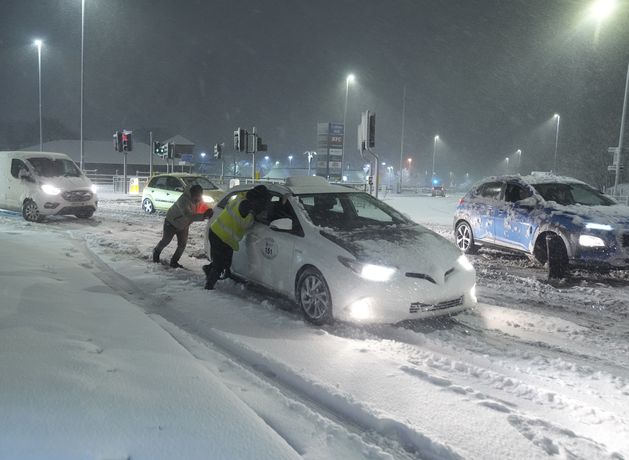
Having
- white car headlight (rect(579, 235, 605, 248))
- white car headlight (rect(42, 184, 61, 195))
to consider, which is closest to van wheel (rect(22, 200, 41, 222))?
white car headlight (rect(42, 184, 61, 195))

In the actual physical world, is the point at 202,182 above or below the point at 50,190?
above

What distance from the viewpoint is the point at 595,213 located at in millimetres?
8578

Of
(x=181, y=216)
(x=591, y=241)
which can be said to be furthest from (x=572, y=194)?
(x=181, y=216)

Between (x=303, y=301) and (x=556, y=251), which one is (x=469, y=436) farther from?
(x=556, y=251)

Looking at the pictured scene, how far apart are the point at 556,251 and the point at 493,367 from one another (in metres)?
4.82

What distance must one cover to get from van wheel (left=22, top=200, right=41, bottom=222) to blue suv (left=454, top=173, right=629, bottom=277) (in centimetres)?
1138

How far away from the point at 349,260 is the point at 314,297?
0.65 meters

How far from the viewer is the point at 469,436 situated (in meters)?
3.36

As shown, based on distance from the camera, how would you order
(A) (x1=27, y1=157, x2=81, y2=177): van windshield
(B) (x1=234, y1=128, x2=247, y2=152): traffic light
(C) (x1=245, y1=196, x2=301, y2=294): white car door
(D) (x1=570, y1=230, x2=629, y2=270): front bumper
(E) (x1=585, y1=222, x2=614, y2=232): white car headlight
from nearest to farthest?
(C) (x1=245, y1=196, x2=301, y2=294): white car door, (D) (x1=570, y1=230, x2=629, y2=270): front bumper, (E) (x1=585, y1=222, x2=614, y2=232): white car headlight, (A) (x1=27, y1=157, x2=81, y2=177): van windshield, (B) (x1=234, y1=128, x2=247, y2=152): traffic light

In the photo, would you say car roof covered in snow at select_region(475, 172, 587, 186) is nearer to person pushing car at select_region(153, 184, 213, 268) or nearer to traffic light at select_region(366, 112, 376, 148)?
traffic light at select_region(366, 112, 376, 148)

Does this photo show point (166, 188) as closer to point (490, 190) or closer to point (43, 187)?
point (43, 187)

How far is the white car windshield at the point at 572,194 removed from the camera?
954 centimetres

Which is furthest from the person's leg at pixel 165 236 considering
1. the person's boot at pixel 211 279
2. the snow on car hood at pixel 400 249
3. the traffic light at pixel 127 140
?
the traffic light at pixel 127 140

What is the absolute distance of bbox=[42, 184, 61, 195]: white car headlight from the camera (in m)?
14.8
